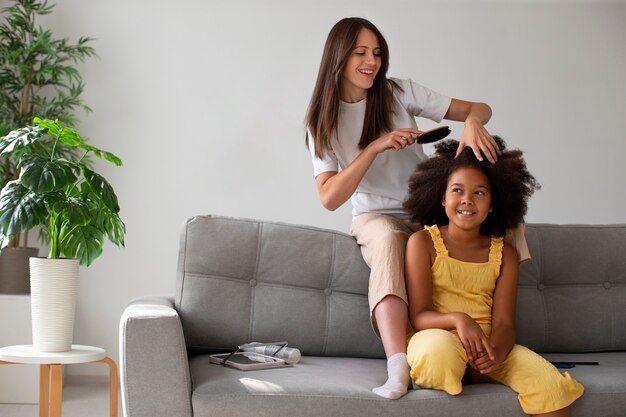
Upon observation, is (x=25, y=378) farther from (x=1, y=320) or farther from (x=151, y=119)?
(x=151, y=119)

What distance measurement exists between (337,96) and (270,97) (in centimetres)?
159

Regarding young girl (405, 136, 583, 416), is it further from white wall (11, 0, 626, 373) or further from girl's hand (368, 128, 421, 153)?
white wall (11, 0, 626, 373)

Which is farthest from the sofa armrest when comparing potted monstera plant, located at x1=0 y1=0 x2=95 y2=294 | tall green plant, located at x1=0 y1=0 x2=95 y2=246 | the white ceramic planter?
tall green plant, located at x1=0 y1=0 x2=95 y2=246

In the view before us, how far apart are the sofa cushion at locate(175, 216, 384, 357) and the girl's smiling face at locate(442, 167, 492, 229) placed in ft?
1.35

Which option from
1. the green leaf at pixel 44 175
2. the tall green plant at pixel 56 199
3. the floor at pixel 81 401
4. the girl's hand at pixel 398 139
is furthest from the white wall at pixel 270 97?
the girl's hand at pixel 398 139

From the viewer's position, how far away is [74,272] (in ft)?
8.66

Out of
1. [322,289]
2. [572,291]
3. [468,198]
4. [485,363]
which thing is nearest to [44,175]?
[322,289]

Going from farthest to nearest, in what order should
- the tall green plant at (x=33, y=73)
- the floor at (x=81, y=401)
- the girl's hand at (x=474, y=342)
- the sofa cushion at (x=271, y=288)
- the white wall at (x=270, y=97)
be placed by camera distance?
the white wall at (x=270, y=97) → the tall green plant at (x=33, y=73) → the floor at (x=81, y=401) → the sofa cushion at (x=271, y=288) → the girl's hand at (x=474, y=342)

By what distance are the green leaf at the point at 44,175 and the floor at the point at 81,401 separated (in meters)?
1.32

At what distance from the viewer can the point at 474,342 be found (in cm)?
212

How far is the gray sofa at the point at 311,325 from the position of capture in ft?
6.48

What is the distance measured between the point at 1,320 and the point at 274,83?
185 cm

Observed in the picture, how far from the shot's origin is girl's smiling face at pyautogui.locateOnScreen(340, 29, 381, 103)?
2676mm

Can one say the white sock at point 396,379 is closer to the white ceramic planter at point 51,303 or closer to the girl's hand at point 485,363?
the girl's hand at point 485,363
